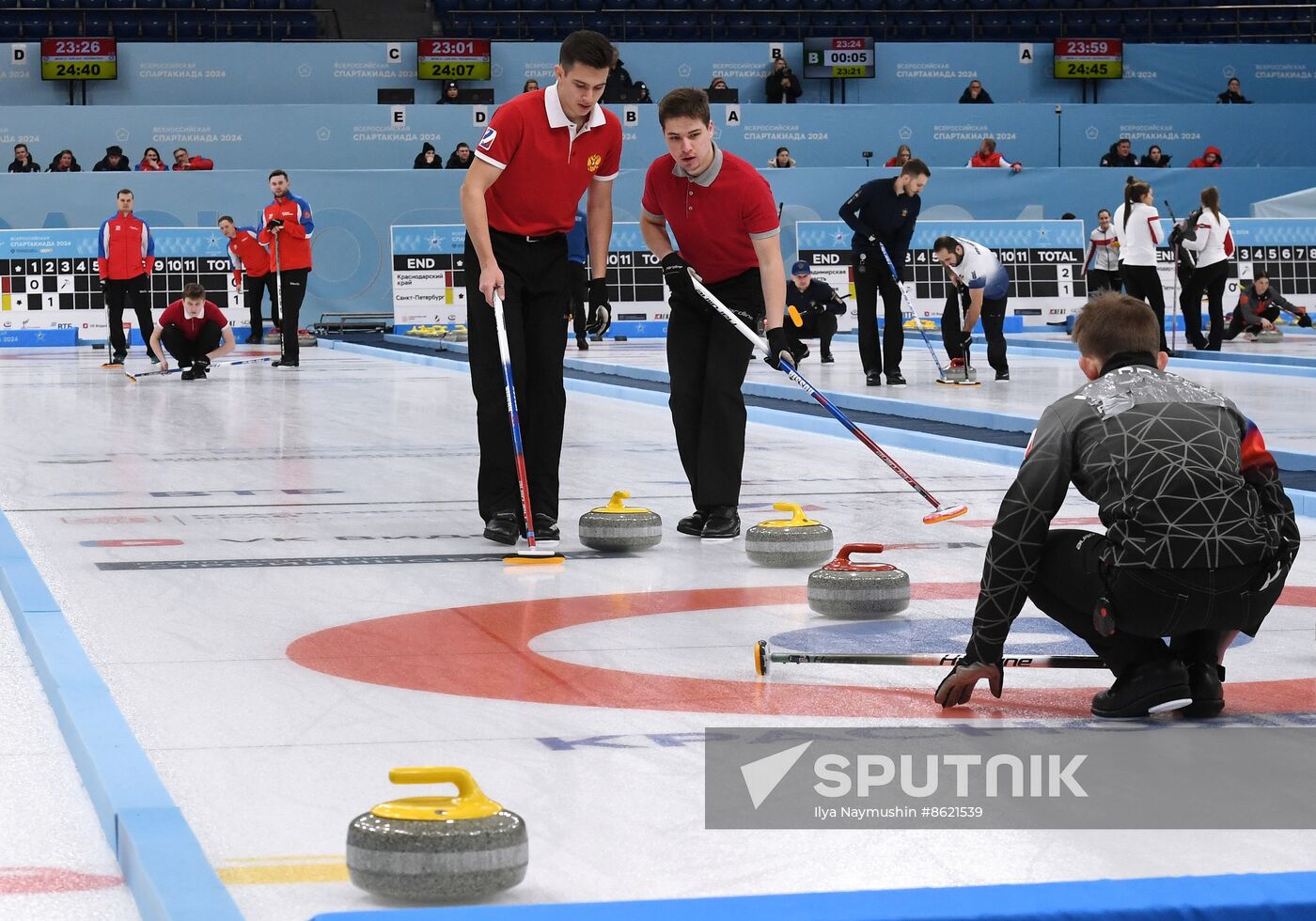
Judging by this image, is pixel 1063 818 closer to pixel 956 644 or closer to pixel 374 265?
pixel 956 644

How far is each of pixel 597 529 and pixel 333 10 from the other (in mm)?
25401

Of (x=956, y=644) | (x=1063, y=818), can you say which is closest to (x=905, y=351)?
(x=956, y=644)

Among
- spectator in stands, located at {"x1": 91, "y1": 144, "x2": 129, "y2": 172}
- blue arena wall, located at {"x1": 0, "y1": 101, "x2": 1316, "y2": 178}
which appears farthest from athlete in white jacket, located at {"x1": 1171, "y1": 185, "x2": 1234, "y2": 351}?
spectator in stands, located at {"x1": 91, "y1": 144, "x2": 129, "y2": 172}

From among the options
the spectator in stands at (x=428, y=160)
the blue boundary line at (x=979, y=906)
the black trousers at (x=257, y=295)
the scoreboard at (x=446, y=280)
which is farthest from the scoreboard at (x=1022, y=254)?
the blue boundary line at (x=979, y=906)

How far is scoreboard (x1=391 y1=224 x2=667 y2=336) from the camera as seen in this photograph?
22.0 m

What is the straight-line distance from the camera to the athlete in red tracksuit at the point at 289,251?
1584 cm

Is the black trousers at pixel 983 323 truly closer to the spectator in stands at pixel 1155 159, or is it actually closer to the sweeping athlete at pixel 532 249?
the sweeping athlete at pixel 532 249

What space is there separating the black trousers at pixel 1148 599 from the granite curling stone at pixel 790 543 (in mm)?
1857

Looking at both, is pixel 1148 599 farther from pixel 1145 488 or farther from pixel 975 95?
pixel 975 95

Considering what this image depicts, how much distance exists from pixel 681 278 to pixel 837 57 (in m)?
22.0

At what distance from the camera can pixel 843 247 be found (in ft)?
72.5

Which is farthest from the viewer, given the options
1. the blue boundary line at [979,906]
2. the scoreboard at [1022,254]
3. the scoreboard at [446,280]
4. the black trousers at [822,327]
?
the scoreboard at [446,280]

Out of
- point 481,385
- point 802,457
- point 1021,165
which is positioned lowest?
point 802,457

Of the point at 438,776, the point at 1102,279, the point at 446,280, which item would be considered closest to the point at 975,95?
the point at 1102,279
